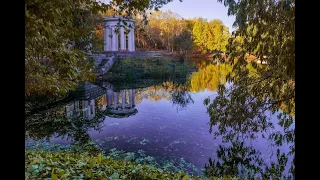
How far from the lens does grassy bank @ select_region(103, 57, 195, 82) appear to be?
603 inches

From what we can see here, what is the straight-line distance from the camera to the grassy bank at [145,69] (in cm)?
1531

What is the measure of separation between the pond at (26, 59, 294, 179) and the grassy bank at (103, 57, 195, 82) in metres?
5.04

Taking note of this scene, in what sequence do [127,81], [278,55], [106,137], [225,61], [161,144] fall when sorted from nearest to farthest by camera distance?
[278,55]
[225,61]
[161,144]
[106,137]
[127,81]

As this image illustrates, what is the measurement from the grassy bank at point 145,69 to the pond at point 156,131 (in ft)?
16.5

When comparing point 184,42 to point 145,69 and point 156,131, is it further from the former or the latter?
point 156,131

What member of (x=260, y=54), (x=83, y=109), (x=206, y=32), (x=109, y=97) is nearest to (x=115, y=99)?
(x=109, y=97)

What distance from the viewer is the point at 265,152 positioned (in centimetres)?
459

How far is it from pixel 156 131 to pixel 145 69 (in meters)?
10.6

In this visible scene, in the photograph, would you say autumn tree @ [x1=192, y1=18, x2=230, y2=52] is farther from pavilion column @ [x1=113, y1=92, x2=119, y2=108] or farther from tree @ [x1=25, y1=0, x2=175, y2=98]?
tree @ [x1=25, y1=0, x2=175, y2=98]

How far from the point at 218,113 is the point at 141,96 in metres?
7.50

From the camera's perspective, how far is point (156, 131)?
599 centimetres

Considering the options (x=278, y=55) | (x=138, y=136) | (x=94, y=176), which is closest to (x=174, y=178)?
(x=94, y=176)

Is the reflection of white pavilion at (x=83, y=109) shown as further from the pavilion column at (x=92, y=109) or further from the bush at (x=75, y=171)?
the bush at (x=75, y=171)
